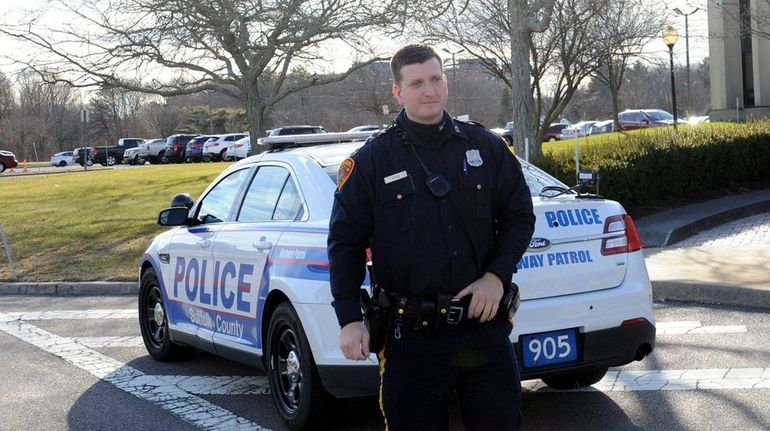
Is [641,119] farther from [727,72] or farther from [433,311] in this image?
[433,311]

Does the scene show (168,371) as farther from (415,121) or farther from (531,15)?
(531,15)

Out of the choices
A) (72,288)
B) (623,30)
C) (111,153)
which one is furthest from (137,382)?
(111,153)

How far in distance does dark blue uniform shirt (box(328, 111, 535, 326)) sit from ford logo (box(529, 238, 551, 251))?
183 centimetres

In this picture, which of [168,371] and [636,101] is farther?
[636,101]

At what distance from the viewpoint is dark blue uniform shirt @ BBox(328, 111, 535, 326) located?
3.33m

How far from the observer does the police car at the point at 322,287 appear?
528cm

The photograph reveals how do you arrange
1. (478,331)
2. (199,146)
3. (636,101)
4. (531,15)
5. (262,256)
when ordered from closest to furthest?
(478,331) → (262,256) → (531,15) → (199,146) → (636,101)

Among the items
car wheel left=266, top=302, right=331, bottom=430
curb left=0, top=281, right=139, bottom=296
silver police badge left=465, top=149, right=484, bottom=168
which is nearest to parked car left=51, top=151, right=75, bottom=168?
curb left=0, top=281, right=139, bottom=296

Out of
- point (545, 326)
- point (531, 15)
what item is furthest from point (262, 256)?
point (531, 15)

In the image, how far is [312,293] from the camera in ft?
17.7

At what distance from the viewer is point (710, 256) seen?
11336 mm

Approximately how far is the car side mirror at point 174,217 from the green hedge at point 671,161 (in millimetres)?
8575

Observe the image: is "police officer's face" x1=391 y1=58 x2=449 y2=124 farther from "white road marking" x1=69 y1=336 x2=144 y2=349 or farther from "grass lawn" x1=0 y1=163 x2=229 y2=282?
"grass lawn" x1=0 y1=163 x2=229 y2=282

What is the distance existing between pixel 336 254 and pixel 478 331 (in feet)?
1.74
